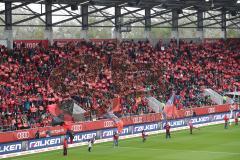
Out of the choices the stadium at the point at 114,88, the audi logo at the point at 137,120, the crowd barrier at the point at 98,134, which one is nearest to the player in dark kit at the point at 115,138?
the stadium at the point at 114,88

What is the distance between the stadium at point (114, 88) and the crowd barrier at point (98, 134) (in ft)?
0.28

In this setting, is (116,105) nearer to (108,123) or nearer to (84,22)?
(108,123)

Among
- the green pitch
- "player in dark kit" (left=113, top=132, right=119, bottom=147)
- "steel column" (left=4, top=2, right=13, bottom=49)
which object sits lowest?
the green pitch

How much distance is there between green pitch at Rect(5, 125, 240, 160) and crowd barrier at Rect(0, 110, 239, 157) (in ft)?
3.11

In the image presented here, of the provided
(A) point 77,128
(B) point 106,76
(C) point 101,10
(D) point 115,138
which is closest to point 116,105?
(A) point 77,128

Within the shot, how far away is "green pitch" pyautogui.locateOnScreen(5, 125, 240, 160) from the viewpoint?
141 feet

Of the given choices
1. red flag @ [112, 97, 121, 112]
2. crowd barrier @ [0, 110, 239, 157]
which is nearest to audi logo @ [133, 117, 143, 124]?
crowd barrier @ [0, 110, 239, 157]

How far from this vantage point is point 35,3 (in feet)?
199

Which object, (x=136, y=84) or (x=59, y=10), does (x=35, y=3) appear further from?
(x=136, y=84)

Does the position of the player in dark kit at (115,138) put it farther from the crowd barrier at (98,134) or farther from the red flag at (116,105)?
the red flag at (116,105)

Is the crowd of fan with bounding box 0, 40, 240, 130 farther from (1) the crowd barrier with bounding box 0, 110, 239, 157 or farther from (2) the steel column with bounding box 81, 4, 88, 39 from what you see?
(1) the crowd barrier with bounding box 0, 110, 239, 157

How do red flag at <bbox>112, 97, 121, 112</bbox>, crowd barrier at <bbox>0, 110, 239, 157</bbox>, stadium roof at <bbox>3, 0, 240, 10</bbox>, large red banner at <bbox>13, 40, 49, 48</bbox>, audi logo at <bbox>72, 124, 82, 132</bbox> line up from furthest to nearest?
stadium roof at <bbox>3, 0, 240, 10</bbox>, large red banner at <bbox>13, 40, 49, 48</bbox>, red flag at <bbox>112, 97, 121, 112</bbox>, audi logo at <bbox>72, 124, 82, 132</bbox>, crowd barrier at <bbox>0, 110, 239, 157</bbox>

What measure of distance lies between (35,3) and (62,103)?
541 inches

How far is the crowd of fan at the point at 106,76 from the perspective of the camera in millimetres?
51906
